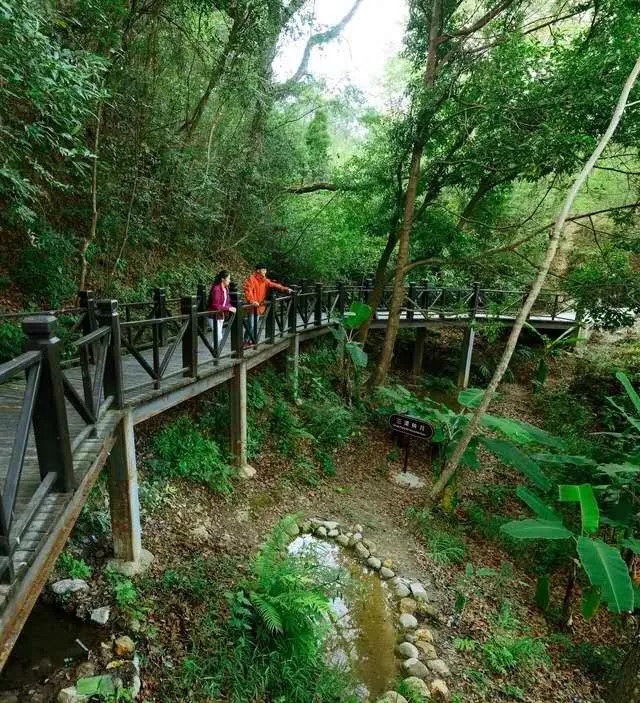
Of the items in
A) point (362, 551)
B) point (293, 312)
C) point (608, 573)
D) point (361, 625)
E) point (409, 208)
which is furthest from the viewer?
point (293, 312)

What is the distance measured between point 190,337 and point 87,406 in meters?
2.12

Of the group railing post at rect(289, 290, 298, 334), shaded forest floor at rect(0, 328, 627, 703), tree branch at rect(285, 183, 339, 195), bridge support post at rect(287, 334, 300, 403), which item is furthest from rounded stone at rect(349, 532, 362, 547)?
tree branch at rect(285, 183, 339, 195)

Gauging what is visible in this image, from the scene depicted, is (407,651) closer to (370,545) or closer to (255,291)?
(370,545)

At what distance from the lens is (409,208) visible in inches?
377

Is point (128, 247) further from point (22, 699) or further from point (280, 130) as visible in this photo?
point (22, 699)

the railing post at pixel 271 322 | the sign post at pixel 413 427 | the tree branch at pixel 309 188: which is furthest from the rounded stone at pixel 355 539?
the tree branch at pixel 309 188

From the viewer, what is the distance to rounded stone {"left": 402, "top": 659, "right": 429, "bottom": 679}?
15.3ft

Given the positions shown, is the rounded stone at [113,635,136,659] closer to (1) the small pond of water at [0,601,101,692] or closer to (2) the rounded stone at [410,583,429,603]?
(1) the small pond of water at [0,601,101,692]

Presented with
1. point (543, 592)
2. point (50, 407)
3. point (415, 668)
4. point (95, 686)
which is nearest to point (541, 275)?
point (543, 592)

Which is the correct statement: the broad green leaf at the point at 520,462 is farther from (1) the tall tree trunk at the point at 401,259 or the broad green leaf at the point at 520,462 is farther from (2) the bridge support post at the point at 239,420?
(1) the tall tree trunk at the point at 401,259

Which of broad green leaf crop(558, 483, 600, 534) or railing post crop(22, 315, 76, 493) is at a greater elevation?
railing post crop(22, 315, 76, 493)

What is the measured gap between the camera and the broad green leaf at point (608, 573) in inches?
145

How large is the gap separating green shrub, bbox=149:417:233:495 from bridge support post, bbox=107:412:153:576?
1.66m

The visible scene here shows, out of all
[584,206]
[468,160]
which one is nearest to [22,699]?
[468,160]
